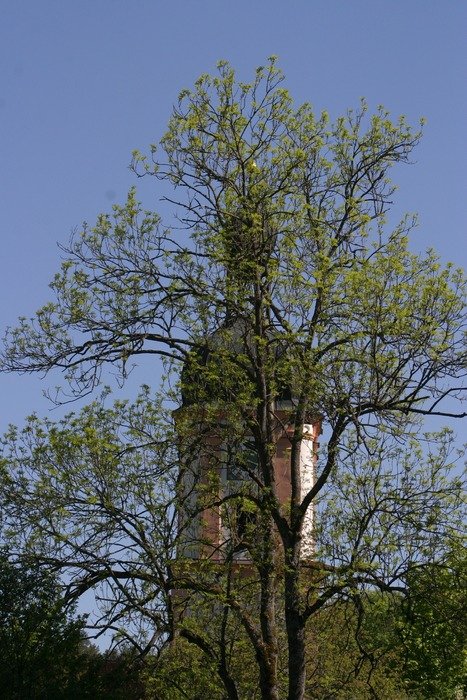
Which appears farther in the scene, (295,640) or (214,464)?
(214,464)

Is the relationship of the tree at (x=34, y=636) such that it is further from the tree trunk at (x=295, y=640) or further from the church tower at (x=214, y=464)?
the tree trunk at (x=295, y=640)

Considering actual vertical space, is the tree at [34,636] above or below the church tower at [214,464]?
below

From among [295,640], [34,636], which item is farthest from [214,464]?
[34,636]

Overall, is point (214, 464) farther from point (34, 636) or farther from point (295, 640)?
point (34, 636)

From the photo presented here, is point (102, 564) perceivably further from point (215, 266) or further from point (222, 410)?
point (215, 266)

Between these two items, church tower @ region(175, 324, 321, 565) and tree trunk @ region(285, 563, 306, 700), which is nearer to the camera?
tree trunk @ region(285, 563, 306, 700)

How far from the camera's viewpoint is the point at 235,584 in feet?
61.1

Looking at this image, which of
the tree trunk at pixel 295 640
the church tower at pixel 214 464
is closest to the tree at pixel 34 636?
the church tower at pixel 214 464

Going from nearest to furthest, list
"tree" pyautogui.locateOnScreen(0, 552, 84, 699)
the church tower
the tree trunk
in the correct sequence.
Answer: "tree" pyautogui.locateOnScreen(0, 552, 84, 699), the tree trunk, the church tower

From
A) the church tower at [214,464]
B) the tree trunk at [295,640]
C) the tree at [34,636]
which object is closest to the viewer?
the tree at [34,636]

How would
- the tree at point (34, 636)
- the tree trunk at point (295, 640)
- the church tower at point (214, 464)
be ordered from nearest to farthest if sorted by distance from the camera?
the tree at point (34, 636), the tree trunk at point (295, 640), the church tower at point (214, 464)

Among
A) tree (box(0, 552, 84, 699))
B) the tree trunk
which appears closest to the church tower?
the tree trunk

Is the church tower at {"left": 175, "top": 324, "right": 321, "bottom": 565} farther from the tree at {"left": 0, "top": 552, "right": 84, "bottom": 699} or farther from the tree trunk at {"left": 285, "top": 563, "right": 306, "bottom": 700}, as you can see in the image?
the tree at {"left": 0, "top": 552, "right": 84, "bottom": 699}

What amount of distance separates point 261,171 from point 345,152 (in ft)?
6.85
